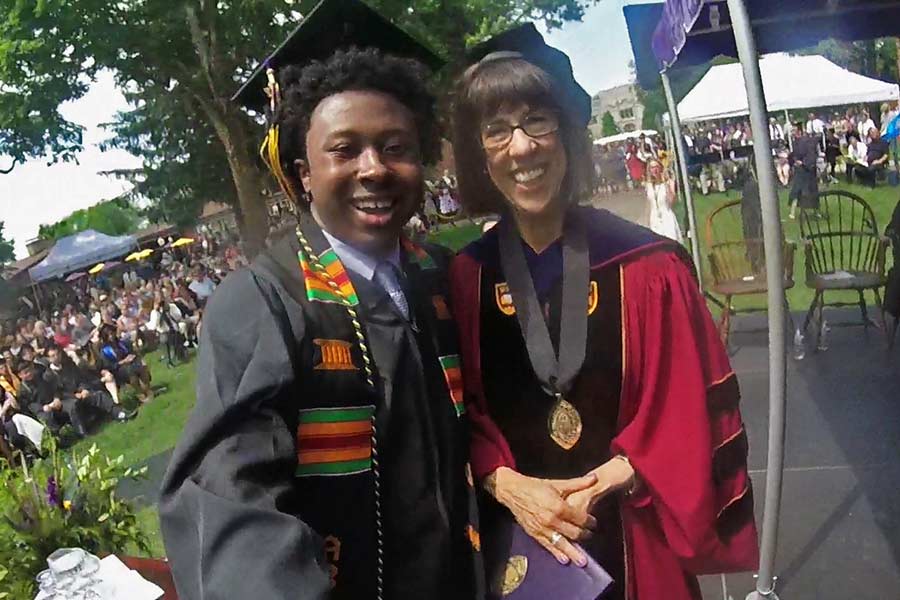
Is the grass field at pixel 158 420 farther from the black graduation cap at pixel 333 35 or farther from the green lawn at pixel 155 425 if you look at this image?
the black graduation cap at pixel 333 35

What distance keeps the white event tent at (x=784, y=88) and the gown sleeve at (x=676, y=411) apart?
1676 millimetres

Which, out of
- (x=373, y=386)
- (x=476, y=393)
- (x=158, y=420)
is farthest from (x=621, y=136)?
(x=158, y=420)

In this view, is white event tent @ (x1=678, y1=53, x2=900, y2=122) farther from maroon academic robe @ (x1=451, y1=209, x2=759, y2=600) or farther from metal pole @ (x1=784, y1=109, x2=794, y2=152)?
maroon academic robe @ (x1=451, y1=209, x2=759, y2=600)

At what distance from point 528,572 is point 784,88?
104 inches

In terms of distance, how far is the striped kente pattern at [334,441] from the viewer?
118 cm

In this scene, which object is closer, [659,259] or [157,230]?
[659,259]

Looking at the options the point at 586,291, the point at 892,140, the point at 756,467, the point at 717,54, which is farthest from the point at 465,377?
the point at 892,140

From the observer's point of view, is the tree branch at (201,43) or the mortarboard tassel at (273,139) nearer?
the mortarboard tassel at (273,139)

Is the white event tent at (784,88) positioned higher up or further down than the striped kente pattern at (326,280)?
higher up

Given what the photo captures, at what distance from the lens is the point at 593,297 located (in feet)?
4.92

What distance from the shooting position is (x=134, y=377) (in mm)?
4883

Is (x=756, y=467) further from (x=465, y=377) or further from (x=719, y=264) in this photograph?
(x=465, y=377)

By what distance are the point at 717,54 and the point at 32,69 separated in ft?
10.0

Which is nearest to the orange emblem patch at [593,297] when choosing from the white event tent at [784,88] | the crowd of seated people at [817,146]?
the crowd of seated people at [817,146]
